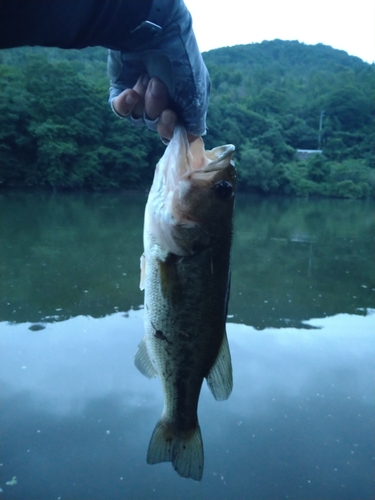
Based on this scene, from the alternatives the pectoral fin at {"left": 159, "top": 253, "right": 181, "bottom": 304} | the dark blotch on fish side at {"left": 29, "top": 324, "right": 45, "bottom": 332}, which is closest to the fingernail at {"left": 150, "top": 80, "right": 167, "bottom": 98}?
the pectoral fin at {"left": 159, "top": 253, "right": 181, "bottom": 304}

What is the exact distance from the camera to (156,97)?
1549 mm

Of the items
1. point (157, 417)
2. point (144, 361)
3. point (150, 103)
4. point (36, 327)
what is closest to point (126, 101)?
point (150, 103)

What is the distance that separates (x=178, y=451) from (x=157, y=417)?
2.59 metres

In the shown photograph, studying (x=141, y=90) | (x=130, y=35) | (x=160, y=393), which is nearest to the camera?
(x=130, y=35)

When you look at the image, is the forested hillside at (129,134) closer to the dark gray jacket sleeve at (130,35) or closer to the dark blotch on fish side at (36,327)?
the dark blotch on fish side at (36,327)

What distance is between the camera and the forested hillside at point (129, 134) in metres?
28.8

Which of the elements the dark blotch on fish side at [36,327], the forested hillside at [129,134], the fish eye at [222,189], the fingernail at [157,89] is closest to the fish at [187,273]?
the fish eye at [222,189]

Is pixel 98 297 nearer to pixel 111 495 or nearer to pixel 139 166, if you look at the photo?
pixel 111 495

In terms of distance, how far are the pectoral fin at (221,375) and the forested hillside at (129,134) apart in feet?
69.0

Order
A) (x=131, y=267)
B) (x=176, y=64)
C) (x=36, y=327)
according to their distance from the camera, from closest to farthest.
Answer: (x=176, y=64) < (x=36, y=327) < (x=131, y=267)

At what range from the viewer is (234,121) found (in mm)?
36281

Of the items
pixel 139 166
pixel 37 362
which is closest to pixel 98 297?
pixel 37 362

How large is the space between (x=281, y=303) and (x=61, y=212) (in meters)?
13.4

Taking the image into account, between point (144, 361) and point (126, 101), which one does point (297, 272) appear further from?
point (126, 101)
